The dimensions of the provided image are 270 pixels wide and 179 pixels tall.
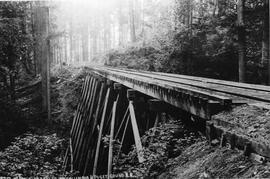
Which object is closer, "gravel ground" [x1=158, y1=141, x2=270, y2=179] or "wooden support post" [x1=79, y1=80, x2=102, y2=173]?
"gravel ground" [x1=158, y1=141, x2=270, y2=179]

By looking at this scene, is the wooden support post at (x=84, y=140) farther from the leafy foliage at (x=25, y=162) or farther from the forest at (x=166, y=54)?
the leafy foliage at (x=25, y=162)

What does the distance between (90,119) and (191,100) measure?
844cm

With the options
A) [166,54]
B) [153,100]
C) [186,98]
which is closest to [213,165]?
[186,98]

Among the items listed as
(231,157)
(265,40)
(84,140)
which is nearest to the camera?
(231,157)

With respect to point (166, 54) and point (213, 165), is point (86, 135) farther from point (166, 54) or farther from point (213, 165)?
point (213, 165)

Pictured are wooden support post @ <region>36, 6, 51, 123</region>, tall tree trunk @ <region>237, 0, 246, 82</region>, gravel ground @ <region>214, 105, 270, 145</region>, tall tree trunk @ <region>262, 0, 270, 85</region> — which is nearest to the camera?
gravel ground @ <region>214, 105, 270, 145</region>

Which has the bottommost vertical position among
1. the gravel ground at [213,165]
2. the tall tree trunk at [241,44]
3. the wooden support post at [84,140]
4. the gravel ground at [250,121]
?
the wooden support post at [84,140]

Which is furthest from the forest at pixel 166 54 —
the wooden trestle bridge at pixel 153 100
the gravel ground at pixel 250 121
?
the gravel ground at pixel 250 121

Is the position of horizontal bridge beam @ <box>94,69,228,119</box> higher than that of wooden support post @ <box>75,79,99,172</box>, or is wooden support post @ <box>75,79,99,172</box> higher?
horizontal bridge beam @ <box>94,69,228,119</box>

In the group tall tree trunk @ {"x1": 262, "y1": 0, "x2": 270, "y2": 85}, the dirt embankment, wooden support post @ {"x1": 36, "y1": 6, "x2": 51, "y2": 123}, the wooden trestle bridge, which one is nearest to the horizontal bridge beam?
the wooden trestle bridge

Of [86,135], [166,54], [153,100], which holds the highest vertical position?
[166,54]

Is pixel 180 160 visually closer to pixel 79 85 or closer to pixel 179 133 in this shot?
pixel 179 133

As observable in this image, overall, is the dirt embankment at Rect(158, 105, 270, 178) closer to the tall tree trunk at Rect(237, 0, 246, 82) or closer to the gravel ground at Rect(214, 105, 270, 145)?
the gravel ground at Rect(214, 105, 270, 145)

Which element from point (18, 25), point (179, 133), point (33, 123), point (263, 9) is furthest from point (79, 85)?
point (179, 133)
